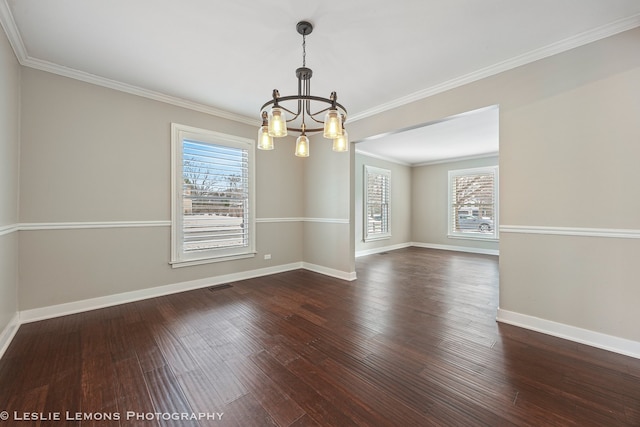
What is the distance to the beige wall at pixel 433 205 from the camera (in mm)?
7023

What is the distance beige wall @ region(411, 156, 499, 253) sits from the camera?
7.02 m

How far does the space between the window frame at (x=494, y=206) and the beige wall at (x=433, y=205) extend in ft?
0.28

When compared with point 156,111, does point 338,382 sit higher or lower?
lower

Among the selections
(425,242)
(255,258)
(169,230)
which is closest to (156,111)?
(169,230)

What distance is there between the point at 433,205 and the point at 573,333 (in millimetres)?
5626

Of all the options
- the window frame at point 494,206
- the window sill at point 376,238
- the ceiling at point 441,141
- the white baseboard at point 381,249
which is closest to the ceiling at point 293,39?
the ceiling at point 441,141

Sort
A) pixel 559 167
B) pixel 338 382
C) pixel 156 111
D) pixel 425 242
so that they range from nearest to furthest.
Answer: pixel 338 382 < pixel 559 167 < pixel 156 111 < pixel 425 242

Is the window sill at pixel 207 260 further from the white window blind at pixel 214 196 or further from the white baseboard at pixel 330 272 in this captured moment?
the white baseboard at pixel 330 272

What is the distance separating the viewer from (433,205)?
7594mm

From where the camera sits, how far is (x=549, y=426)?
4.42 ft

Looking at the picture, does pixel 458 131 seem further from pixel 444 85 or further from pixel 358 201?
pixel 358 201

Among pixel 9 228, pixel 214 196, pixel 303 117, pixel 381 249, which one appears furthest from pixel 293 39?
pixel 381 249

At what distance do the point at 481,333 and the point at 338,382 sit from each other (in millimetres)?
1559

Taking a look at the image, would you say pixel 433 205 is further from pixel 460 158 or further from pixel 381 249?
pixel 381 249
